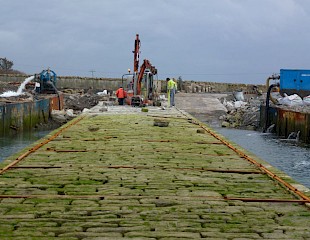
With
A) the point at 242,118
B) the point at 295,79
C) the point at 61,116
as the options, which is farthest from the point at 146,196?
the point at 242,118

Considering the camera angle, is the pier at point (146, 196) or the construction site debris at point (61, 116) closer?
the pier at point (146, 196)

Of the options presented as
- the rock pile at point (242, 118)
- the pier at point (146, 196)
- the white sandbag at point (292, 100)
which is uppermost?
the white sandbag at point (292, 100)

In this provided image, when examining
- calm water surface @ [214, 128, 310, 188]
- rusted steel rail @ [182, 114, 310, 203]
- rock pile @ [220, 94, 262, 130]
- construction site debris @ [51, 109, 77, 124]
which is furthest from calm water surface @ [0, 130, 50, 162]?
rock pile @ [220, 94, 262, 130]

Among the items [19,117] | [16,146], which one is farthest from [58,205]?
[19,117]

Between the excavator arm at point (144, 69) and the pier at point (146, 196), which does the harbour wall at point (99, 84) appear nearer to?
the excavator arm at point (144, 69)

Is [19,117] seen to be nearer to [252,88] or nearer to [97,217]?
[97,217]

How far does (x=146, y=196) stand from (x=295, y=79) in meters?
24.6

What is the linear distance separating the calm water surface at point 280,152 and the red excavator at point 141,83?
4.42 meters

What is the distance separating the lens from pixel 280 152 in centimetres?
1811

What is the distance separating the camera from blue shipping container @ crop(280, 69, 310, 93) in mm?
28714

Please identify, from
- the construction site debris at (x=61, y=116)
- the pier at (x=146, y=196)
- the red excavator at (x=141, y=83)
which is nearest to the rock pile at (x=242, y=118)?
the red excavator at (x=141, y=83)

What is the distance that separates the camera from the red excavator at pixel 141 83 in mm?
26094

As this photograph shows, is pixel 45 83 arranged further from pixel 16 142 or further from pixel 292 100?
pixel 292 100

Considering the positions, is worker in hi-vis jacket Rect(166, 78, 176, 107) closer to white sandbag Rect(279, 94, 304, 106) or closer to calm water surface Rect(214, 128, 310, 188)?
calm water surface Rect(214, 128, 310, 188)
